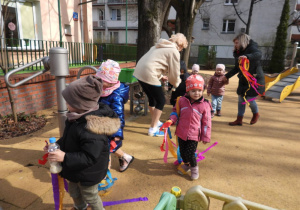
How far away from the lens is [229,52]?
2428cm

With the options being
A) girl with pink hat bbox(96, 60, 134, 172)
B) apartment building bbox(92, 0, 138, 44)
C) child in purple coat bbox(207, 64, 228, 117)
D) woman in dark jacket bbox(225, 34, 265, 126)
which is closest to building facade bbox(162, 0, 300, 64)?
apartment building bbox(92, 0, 138, 44)

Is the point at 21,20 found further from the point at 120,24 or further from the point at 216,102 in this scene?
the point at 120,24

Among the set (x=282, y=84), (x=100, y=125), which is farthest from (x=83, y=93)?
Result: (x=282, y=84)

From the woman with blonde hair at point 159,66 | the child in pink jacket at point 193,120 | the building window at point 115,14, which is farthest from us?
the building window at point 115,14

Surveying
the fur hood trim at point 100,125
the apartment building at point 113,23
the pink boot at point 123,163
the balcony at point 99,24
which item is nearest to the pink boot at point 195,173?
the pink boot at point 123,163

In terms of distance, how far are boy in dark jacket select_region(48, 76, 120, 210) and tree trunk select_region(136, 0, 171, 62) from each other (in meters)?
4.33

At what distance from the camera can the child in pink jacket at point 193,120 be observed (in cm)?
238

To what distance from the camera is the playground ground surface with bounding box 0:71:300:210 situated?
2143mm

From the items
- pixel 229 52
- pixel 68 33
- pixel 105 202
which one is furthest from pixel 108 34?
pixel 105 202

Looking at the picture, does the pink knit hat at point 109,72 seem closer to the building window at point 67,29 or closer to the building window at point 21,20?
the building window at point 21,20

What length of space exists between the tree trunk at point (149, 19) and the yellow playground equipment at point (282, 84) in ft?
13.1

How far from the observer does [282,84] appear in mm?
7465

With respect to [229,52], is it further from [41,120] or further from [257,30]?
[41,120]

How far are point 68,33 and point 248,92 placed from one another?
28.9 ft
